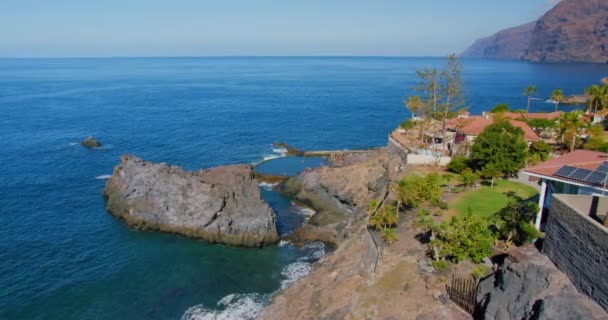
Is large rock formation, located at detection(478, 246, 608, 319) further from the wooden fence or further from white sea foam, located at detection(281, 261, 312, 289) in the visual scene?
white sea foam, located at detection(281, 261, 312, 289)

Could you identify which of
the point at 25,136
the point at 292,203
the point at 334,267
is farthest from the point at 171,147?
the point at 334,267

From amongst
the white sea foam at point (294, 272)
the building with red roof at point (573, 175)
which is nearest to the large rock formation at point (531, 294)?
the building with red roof at point (573, 175)

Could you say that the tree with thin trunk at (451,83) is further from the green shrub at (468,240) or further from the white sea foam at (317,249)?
the green shrub at (468,240)

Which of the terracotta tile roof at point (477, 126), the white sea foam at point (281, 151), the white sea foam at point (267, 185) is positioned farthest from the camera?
the white sea foam at point (281, 151)

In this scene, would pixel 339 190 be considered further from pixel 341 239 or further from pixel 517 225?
pixel 517 225

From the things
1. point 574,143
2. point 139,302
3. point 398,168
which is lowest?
point 139,302

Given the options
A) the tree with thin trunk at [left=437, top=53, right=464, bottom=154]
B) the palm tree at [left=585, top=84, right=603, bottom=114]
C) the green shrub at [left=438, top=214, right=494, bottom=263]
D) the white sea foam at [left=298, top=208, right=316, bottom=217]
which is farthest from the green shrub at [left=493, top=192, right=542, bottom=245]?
the palm tree at [left=585, top=84, right=603, bottom=114]

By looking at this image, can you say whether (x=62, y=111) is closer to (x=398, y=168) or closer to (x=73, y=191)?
(x=73, y=191)
